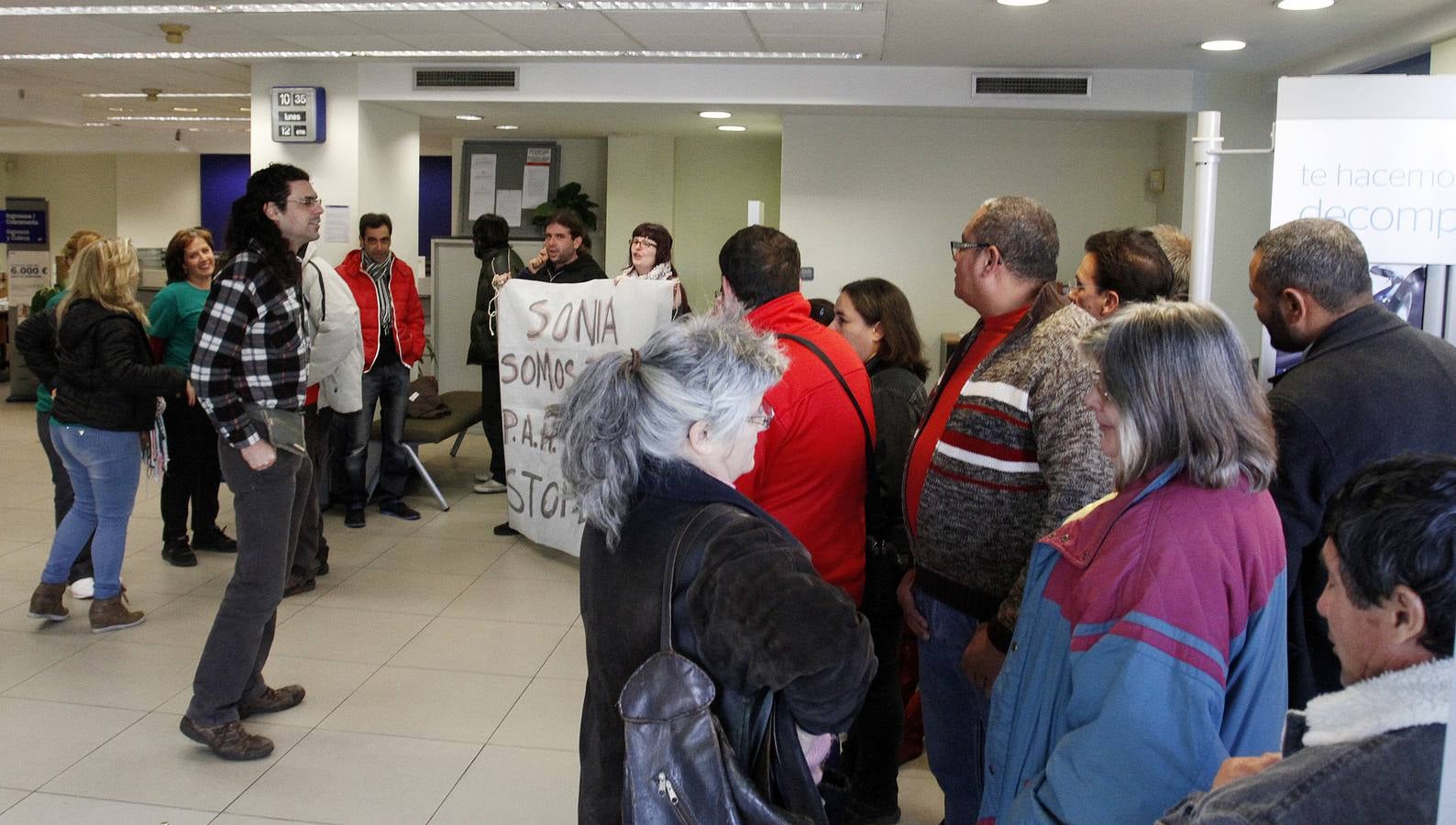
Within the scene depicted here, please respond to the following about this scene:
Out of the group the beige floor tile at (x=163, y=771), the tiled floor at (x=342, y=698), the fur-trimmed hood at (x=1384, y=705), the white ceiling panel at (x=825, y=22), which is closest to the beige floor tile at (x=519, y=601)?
the tiled floor at (x=342, y=698)

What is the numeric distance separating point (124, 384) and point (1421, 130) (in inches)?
163

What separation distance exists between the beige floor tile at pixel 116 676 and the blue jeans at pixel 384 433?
6.30ft

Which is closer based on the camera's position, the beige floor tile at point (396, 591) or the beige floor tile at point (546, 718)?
the beige floor tile at point (546, 718)

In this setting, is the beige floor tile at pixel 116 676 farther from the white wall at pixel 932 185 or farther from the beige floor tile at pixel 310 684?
the white wall at pixel 932 185

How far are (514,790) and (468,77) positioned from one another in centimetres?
534

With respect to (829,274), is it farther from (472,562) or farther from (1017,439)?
→ (1017,439)

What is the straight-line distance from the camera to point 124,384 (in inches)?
169

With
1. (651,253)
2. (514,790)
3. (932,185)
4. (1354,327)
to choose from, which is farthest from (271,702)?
(932,185)

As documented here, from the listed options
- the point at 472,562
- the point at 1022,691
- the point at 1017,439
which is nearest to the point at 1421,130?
the point at 1017,439

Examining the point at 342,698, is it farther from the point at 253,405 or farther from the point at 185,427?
the point at 185,427

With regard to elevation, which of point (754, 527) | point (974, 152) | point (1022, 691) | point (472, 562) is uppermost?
point (974, 152)

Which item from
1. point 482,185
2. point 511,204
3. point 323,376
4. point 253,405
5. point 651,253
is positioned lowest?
point 323,376

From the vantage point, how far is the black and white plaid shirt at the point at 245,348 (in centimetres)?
317

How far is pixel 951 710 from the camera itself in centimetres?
247
